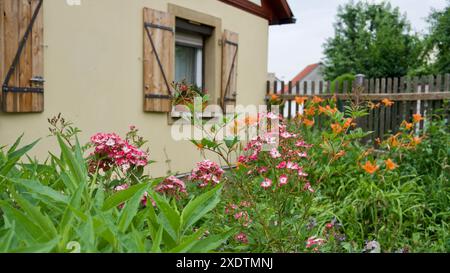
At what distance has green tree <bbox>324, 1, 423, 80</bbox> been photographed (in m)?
22.2

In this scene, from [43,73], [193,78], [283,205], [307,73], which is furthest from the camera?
[307,73]

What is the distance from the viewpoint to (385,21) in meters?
24.6

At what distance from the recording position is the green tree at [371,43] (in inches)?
876

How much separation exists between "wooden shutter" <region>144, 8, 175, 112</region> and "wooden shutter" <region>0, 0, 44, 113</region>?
1446mm

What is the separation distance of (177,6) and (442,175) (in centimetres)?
374

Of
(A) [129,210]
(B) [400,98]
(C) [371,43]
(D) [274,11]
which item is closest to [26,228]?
(A) [129,210]

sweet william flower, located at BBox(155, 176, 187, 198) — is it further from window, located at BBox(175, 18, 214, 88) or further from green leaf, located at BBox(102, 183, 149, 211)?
window, located at BBox(175, 18, 214, 88)

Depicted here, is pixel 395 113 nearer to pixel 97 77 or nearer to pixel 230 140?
pixel 97 77

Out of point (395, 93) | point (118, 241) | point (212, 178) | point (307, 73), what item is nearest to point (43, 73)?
point (212, 178)

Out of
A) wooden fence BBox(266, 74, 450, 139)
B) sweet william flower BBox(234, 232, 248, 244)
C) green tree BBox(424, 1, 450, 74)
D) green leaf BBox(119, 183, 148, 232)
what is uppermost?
green tree BBox(424, 1, 450, 74)

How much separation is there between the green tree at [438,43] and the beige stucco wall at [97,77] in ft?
53.6

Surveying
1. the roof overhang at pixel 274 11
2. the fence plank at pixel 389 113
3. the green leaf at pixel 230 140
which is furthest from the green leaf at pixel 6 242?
the roof overhang at pixel 274 11

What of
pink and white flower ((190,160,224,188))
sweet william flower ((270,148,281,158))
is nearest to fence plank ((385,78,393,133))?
pink and white flower ((190,160,224,188))

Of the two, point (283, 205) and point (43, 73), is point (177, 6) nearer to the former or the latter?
point (43, 73)
